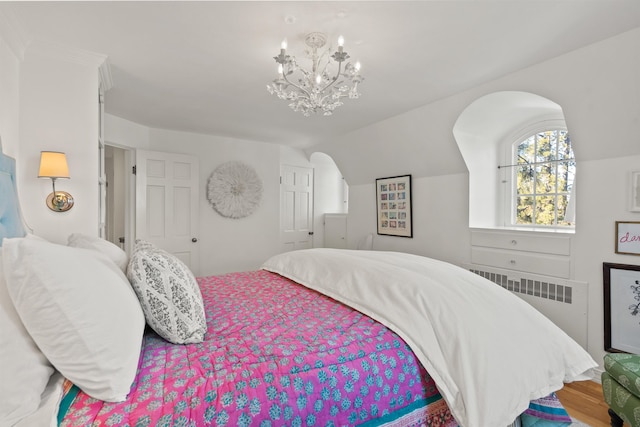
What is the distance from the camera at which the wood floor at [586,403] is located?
1900 millimetres

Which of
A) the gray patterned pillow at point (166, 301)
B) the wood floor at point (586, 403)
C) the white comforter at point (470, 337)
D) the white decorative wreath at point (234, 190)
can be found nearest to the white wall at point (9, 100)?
the gray patterned pillow at point (166, 301)

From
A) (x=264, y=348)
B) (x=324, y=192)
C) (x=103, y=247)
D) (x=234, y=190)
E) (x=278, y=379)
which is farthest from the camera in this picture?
(x=324, y=192)

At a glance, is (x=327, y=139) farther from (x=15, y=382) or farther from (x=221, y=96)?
(x=15, y=382)

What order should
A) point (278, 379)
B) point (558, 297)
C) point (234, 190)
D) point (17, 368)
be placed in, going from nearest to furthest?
point (17, 368) → point (278, 379) → point (558, 297) → point (234, 190)

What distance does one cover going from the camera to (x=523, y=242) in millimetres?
2758

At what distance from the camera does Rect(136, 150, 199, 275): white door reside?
150 inches

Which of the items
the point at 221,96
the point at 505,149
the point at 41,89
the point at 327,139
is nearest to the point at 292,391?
the point at 41,89

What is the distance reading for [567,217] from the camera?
287 centimetres

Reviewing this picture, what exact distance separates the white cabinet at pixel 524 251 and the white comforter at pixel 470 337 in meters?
1.24

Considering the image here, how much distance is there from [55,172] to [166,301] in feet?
4.98

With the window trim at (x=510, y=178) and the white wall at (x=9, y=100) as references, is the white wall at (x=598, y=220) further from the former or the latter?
the white wall at (x=9, y=100)

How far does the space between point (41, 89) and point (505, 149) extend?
403cm

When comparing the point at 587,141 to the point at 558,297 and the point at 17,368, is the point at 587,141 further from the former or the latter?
the point at 17,368

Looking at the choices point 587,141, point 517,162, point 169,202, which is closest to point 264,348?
point 587,141
